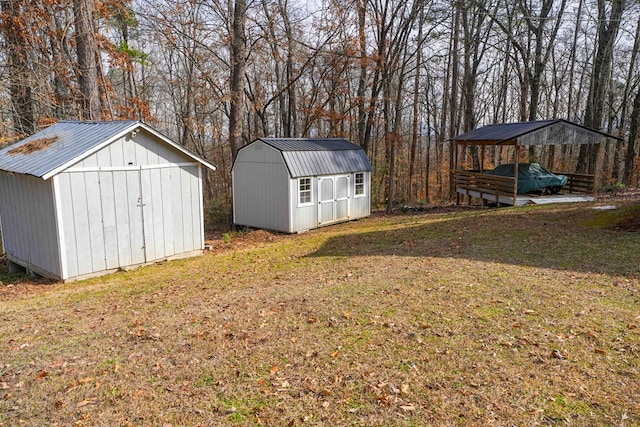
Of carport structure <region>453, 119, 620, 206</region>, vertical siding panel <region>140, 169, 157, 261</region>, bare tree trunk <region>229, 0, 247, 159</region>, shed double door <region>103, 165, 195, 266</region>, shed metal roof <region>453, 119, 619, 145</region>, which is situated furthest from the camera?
bare tree trunk <region>229, 0, 247, 159</region>

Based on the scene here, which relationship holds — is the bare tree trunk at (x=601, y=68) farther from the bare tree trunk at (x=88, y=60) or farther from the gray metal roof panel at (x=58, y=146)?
the bare tree trunk at (x=88, y=60)

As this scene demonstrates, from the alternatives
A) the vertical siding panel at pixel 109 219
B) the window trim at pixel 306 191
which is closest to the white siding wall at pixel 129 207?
the vertical siding panel at pixel 109 219

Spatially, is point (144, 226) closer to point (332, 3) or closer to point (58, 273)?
point (58, 273)

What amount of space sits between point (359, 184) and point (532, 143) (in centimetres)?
611

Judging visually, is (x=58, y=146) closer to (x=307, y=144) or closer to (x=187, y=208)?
(x=187, y=208)

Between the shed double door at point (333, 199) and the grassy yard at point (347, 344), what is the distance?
6.96 meters

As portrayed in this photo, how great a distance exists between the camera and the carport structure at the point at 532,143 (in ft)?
50.9

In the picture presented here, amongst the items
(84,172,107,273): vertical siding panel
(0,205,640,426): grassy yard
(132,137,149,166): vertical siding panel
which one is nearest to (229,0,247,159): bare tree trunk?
(132,137,149,166): vertical siding panel

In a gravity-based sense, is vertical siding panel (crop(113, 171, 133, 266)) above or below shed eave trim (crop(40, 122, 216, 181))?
below

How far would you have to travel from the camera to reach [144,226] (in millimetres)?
10430

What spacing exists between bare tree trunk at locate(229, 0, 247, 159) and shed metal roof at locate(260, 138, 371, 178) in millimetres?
2006

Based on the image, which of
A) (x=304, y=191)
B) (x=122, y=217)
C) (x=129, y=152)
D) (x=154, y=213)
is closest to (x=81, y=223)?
(x=122, y=217)

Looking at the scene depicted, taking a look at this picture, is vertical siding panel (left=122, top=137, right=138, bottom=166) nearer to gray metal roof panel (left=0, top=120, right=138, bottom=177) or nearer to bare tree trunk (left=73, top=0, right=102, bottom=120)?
gray metal roof panel (left=0, top=120, right=138, bottom=177)

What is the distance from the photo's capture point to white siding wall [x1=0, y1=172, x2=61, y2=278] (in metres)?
9.12
